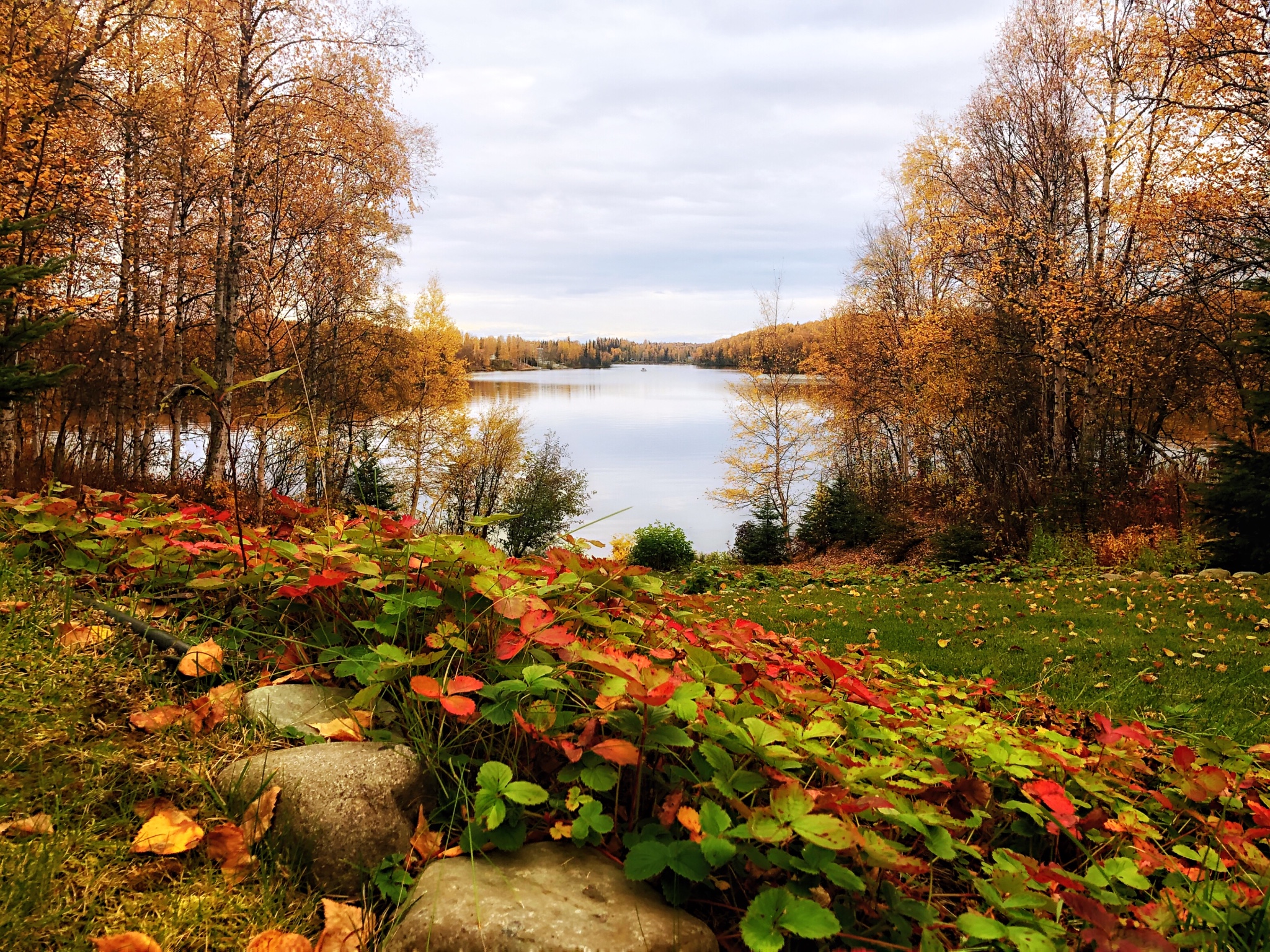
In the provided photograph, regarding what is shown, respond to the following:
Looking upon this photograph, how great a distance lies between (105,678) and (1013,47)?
20.2 meters

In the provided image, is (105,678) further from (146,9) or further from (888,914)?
(146,9)

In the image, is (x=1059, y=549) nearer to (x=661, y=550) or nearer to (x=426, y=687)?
(x=661, y=550)

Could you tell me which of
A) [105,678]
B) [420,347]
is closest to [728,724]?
[105,678]

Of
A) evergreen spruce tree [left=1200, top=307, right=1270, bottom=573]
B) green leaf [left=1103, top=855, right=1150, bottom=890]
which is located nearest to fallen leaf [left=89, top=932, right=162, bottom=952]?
green leaf [left=1103, top=855, right=1150, bottom=890]

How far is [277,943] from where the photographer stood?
3.30ft

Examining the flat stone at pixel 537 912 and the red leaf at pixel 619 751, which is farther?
the red leaf at pixel 619 751

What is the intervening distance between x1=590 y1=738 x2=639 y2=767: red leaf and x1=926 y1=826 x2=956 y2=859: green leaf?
23.1 inches

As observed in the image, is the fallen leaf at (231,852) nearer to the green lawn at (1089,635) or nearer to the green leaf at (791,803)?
the green leaf at (791,803)

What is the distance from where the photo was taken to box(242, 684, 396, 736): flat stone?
1.48 m

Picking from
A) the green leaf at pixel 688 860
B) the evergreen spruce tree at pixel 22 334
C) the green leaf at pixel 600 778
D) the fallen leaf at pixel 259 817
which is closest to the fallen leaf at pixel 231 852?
the fallen leaf at pixel 259 817

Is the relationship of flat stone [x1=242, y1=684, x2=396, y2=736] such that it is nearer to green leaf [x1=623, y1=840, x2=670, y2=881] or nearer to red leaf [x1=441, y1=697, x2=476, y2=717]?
red leaf [x1=441, y1=697, x2=476, y2=717]

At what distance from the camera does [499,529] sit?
23.9m

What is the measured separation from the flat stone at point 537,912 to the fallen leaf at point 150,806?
51cm

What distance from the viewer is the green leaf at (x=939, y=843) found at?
122 cm
